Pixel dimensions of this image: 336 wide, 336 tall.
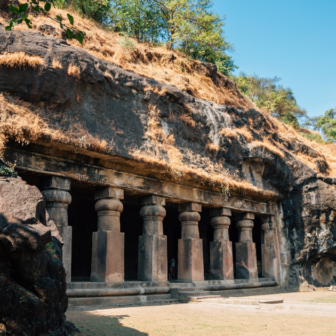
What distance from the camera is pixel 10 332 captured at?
306cm

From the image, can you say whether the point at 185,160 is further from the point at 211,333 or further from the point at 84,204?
the point at 211,333

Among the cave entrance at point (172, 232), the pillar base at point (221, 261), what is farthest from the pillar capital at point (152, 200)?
→ the cave entrance at point (172, 232)

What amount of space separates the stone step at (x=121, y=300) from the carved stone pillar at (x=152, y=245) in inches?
19.2

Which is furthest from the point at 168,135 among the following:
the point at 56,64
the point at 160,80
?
the point at 56,64

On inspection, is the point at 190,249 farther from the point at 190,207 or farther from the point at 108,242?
the point at 108,242

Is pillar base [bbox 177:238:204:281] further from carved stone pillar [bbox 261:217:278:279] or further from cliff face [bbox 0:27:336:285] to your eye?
carved stone pillar [bbox 261:217:278:279]

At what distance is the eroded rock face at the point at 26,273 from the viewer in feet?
10.3

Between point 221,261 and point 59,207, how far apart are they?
5721 mm

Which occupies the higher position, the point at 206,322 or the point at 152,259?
the point at 152,259

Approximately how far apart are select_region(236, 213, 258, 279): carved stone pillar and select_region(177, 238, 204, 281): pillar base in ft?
8.22

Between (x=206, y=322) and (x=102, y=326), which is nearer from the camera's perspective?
(x=102, y=326)

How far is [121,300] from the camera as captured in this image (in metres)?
8.55

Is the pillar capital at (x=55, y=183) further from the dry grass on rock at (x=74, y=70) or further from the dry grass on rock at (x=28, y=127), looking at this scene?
the dry grass on rock at (x=74, y=70)

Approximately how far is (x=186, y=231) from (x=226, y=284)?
2.07m
